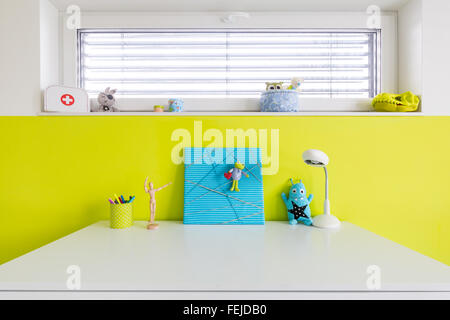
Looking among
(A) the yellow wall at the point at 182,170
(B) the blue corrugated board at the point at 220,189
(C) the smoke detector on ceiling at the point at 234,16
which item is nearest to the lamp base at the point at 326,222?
(A) the yellow wall at the point at 182,170

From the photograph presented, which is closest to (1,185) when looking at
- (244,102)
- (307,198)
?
(244,102)

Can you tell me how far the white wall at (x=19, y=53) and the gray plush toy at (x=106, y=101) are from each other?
0.77 feet

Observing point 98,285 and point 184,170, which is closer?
point 98,285

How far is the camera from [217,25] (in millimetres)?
1258

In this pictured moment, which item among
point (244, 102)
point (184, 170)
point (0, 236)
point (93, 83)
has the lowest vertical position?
point (0, 236)

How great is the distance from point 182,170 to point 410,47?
116 cm

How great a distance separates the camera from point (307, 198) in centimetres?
108

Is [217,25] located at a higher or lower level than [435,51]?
higher

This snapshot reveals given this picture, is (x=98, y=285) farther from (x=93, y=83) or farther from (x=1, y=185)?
(x=93, y=83)

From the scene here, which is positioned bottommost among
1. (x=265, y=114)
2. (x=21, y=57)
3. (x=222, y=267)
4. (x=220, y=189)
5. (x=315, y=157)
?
(x=222, y=267)

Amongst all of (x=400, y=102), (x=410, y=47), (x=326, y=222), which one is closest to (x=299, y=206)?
(x=326, y=222)

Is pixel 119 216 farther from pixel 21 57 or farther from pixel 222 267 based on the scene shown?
pixel 21 57

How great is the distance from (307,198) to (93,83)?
116 centimetres

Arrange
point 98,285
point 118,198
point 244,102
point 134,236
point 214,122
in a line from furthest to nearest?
point 244,102, point 214,122, point 118,198, point 134,236, point 98,285
